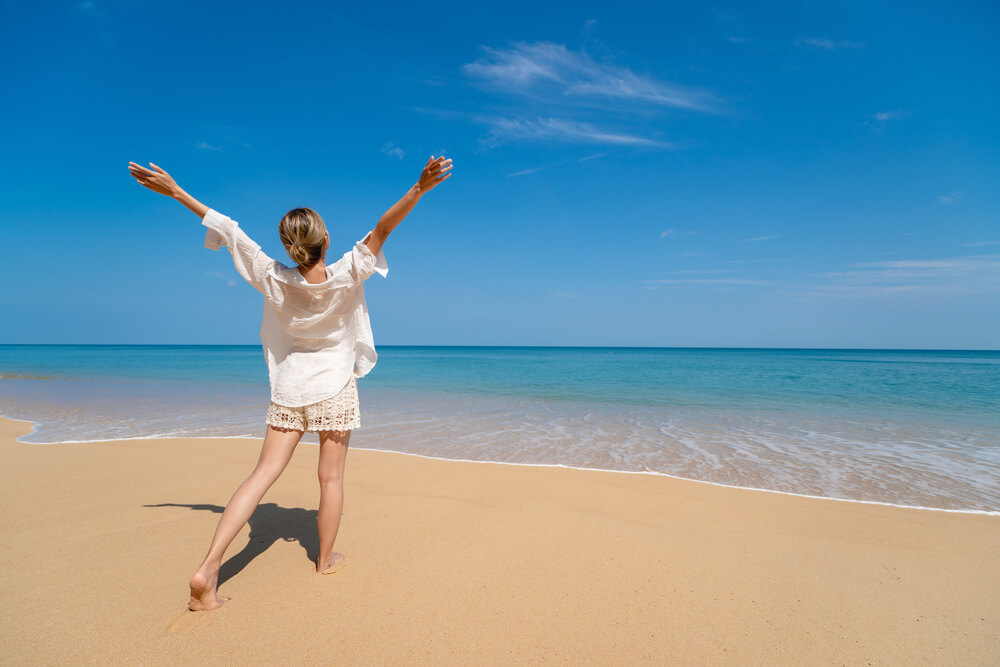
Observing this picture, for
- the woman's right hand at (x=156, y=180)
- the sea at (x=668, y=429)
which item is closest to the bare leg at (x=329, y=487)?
the woman's right hand at (x=156, y=180)

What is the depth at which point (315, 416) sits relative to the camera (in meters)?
2.61

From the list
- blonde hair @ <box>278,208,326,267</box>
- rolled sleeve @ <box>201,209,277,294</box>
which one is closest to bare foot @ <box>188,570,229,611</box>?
rolled sleeve @ <box>201,209,277,294</box>

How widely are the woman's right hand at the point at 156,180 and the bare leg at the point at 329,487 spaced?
155 cm

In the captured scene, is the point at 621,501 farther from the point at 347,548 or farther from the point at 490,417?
the point at 490,417

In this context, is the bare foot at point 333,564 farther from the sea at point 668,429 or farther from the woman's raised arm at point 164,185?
the sea at point 668,429

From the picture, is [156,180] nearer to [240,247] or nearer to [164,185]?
[164,185]

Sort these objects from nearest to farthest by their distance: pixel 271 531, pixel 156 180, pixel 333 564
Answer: pixel 156 180 < pixel 333 564 < pixel 271 531

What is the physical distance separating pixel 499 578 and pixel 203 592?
1.55 m

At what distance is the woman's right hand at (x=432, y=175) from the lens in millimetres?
2490

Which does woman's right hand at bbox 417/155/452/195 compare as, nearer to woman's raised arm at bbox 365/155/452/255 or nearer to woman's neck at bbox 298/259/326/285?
woman's raised arm at bbox 365/155/452/255

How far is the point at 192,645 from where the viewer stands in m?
2.12

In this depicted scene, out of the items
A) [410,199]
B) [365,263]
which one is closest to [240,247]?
[365,263]

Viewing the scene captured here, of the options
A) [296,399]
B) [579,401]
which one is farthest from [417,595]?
[579,401]

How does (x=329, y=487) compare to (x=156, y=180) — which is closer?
(x=156, y=180)
